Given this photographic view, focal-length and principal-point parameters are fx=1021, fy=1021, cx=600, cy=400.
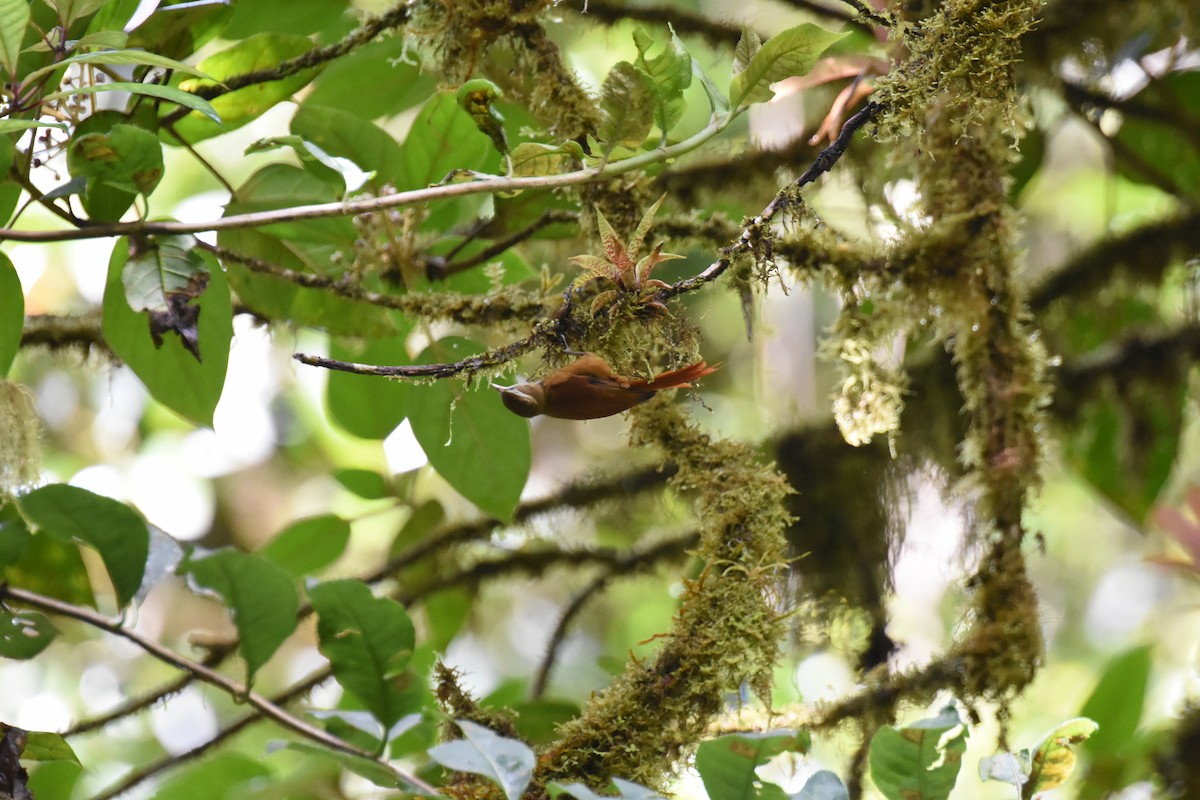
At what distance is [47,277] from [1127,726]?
8.90ft

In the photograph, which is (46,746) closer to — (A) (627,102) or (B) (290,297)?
(B) (290,297)

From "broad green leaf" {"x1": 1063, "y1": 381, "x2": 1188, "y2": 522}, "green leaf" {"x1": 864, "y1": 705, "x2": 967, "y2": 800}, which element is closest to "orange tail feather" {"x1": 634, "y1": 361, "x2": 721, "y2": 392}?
"green leaf" {"x1": 864, "y1": 705, "x2": 967, "y2": 800}

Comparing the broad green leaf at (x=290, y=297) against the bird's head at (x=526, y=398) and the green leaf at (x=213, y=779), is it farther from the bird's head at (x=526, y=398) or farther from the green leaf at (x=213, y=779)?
the green leaf at (x=213, y=779)

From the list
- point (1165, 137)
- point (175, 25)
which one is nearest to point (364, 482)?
point (175, 25)

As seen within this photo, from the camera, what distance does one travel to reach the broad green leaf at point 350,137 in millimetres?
878

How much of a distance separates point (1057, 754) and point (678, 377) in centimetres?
37

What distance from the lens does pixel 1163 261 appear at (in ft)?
4.47

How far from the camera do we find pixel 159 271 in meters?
0.77

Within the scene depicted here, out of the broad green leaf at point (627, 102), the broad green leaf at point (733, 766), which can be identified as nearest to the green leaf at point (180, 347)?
the broad green leaf at point (627, 102)

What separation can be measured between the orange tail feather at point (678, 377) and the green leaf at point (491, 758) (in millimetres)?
238

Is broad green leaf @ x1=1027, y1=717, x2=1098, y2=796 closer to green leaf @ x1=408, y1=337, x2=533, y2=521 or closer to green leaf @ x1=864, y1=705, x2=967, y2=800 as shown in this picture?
green leaf @ x1=864, y1=705, x2=967, y2=800

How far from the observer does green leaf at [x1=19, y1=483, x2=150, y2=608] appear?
0.79 metres

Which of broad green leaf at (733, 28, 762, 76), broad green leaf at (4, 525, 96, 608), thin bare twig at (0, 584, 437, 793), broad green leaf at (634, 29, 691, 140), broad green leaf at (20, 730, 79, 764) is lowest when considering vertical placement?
broad green leaf at (20, 730, 79, 764)

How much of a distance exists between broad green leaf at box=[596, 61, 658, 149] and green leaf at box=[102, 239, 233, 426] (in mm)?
366
